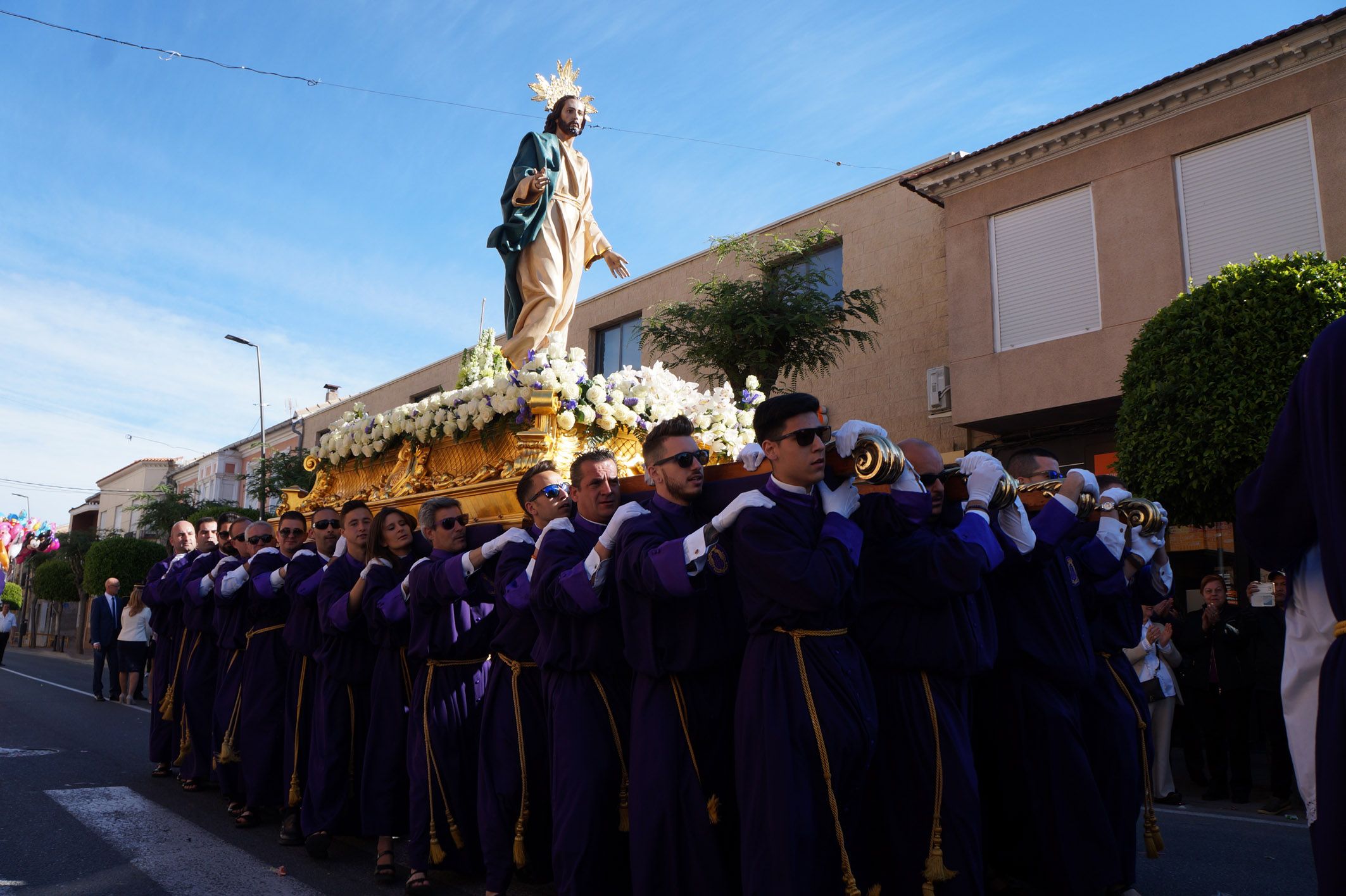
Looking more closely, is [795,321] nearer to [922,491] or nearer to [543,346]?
[543,346]

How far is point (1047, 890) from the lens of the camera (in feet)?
13.0

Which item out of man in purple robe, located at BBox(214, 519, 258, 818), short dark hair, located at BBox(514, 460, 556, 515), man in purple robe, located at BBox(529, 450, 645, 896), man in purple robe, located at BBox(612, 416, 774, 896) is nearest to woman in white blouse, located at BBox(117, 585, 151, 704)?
man in purple robe, located at BBox(214, 519, 258, 818)

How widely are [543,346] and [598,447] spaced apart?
60.4 inches

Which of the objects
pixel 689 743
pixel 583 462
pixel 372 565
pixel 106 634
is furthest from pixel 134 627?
pixel 689 743

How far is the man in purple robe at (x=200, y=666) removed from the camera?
22.3 feet

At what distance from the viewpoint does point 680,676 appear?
143 inches

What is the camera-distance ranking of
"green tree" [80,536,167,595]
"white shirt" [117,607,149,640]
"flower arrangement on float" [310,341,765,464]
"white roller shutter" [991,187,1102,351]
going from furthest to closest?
"green tree" [80,536,167,595] → "white roller shutter" [991,187,1102,351] → "white shirt" [117,607,149,640] → "flower arrangement on float" [310,341,765,464]

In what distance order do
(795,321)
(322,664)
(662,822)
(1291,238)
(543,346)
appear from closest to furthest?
(662,822)
(322,664)
(543,346)
(1291,238)
(795,321)

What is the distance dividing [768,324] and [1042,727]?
31.0ft

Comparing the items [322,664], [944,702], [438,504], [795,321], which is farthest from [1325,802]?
[795,321]

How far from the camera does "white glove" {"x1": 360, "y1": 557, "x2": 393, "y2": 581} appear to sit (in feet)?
16.6

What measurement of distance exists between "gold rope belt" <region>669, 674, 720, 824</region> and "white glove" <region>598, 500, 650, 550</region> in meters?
0.56

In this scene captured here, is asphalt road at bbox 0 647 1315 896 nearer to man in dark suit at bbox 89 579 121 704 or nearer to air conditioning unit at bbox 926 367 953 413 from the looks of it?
man in dark suit at bbox 89 579 121 704

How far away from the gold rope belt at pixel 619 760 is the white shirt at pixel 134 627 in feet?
39.8
